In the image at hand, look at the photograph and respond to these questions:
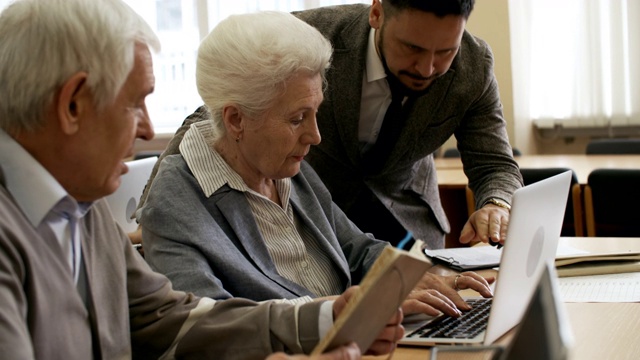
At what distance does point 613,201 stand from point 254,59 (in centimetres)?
245

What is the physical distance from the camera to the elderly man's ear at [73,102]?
1109 mm

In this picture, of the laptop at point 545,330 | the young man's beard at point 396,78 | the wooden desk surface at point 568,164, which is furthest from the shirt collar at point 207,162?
the wooden desk surface at point 568,164

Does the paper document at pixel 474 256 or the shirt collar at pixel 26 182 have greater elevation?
the shirt collar at pixel 26 182

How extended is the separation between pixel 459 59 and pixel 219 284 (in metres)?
1.20

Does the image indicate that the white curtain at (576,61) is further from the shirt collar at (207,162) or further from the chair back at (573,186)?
the shirt collar at (207,162)

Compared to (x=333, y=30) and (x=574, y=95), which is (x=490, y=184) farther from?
(x=574, y=95)

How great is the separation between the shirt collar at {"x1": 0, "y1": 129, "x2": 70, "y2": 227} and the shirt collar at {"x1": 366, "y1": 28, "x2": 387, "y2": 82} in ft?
4.98

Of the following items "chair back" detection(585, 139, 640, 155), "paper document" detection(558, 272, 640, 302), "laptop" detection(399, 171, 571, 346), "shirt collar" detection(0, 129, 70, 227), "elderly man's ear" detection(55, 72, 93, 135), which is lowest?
"chair back" detection(585, 139, 640, 155)

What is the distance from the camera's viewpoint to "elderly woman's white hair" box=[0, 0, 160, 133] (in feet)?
3.60

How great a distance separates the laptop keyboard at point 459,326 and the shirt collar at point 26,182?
2.42 feet

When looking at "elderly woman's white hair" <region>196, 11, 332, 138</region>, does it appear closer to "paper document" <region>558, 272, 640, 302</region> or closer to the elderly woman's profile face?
the elderly woman's profile face

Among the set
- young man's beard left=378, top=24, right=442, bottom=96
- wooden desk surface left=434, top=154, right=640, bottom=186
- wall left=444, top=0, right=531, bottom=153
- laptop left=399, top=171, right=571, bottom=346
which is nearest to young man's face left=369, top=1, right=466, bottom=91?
young man's beard left=378, top=24, right=442, bottom=96

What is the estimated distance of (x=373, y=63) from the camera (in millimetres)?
2518

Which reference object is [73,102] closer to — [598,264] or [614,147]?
[598,264]
